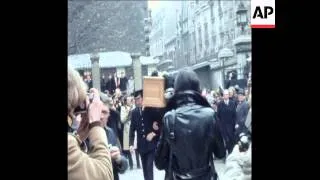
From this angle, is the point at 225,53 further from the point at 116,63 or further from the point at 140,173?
the point at 140,173

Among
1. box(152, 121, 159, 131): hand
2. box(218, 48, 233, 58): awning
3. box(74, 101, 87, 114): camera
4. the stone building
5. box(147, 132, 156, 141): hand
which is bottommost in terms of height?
box(147, 132, 156, 141): hand

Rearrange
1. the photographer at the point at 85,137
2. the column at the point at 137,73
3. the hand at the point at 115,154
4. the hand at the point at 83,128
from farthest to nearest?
the column at the point at 137,73 → the hand at the point at 115,154 → the hand at the point at 83,128 → the photographer at the point at 85,137

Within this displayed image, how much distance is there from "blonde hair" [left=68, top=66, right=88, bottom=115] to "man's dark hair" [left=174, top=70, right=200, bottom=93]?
62cm

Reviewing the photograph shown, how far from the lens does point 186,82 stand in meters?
3.31

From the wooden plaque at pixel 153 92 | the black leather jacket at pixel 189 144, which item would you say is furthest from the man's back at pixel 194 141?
the wooden plaque at pixel 153 92

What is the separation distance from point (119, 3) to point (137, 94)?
0.61 m

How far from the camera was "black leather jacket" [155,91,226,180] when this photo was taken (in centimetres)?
329

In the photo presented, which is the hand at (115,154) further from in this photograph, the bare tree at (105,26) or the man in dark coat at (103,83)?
the bare tree at (105,26)

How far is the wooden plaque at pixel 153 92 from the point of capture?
3295 millimetres

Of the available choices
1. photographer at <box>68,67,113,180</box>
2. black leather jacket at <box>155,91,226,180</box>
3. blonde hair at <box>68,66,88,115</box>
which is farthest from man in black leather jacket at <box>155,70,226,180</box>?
blonde hair at <box>68,66,88,115</box>

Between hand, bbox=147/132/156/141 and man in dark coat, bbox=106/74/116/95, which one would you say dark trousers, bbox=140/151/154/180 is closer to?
hand, bbox=147/132/156/141
